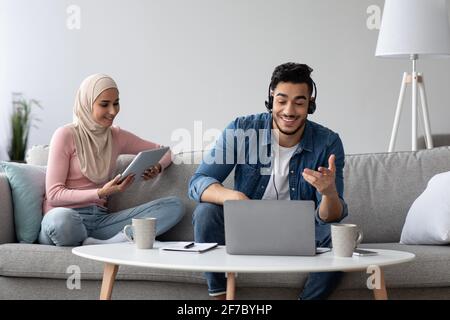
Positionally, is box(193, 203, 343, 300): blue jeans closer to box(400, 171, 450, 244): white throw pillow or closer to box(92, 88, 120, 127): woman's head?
box(400, 171, 450, 244): white throw pillow

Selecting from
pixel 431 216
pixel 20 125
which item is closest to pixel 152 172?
pixel 431 216

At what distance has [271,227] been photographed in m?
2.11

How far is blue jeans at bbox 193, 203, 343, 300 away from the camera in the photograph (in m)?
2.46

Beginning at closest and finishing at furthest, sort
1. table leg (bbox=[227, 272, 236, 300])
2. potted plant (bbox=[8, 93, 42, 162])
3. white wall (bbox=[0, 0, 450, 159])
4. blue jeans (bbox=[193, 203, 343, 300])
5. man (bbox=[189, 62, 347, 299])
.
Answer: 1. table leg (bbox=[227, 272, 236, 300])
2. blue jeans (bbox=[193, 203, 343, 300])
3. man (bbox=[189, 62, 347, 299])
4. white wall (bbox=[0, 0, 450, 159])
5. potted plant (bbox=[8, 93, 42, 162])

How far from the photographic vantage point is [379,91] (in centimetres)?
514

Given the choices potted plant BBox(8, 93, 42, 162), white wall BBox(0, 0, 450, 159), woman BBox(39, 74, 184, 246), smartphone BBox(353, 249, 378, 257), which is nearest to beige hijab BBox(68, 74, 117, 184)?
woman BBox(39, 74, 184, 246)

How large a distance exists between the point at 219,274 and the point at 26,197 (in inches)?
40.3

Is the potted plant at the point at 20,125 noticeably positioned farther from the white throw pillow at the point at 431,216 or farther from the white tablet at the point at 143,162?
the white throw pillow at the point at 431,216

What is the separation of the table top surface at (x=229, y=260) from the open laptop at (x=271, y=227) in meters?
Result: 0.04

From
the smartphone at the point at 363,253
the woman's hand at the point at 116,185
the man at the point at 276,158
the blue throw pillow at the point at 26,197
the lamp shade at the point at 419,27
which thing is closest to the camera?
the smartphone at the point at 363,253

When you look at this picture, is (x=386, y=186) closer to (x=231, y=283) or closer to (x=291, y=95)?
(x=291, y=95)

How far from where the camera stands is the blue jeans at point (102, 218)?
2.96m

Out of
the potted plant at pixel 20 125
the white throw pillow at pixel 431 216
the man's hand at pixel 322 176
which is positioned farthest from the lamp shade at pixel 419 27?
the potted plant at pixel 20 125

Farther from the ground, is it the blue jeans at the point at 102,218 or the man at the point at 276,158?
the man at the point at 276,158
